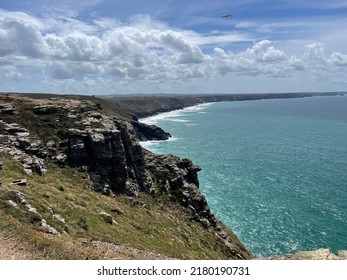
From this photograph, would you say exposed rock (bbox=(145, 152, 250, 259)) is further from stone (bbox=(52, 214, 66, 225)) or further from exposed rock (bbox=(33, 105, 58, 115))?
stone (bbox=(52, 214, 66, 225))

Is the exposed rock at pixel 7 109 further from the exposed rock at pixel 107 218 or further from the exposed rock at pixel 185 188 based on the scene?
the exposed rock at pixel 107 218

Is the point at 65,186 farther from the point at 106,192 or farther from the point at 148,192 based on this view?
the point at 148,192

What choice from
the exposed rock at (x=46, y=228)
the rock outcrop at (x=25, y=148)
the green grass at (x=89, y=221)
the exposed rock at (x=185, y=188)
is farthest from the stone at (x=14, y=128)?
the exposed rock at (x=46, y=228)

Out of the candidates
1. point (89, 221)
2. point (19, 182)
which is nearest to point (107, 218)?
point (89, 221)

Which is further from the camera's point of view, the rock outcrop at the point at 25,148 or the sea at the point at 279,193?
the sea at the point at 279,193

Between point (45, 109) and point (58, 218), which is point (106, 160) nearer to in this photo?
point (45, 109)
